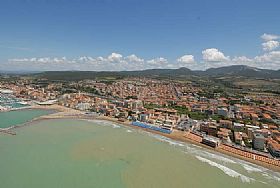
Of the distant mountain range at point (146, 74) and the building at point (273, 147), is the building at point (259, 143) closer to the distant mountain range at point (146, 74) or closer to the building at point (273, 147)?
the building at point (273, 147)

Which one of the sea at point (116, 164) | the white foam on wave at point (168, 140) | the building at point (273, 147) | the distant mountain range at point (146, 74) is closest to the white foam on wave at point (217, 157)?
the sea at point (116, 164)

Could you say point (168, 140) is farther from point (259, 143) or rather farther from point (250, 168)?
point (259, 143)

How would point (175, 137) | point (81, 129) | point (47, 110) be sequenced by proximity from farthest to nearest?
point (47, 110) < point (81, 129) < point (175, 137)

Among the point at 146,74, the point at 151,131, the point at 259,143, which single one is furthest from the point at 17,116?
the point at 146,74

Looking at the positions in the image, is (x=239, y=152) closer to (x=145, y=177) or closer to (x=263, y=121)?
(x=145, y=177)

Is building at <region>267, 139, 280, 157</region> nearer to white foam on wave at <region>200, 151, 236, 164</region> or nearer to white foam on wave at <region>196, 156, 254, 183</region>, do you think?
white foam on wave at <region>200, 151, 236, 164</region>

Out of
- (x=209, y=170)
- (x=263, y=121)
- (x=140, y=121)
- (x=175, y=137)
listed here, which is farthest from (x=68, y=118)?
(x=263, y=121)
